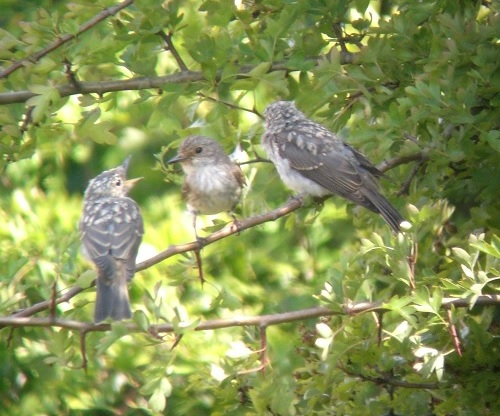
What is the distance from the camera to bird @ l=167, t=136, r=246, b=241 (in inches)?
220

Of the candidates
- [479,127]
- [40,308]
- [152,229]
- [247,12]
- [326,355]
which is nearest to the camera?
[326,355]

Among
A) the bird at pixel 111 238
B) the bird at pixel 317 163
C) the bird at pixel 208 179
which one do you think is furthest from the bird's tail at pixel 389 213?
the bird at pixel 111 238

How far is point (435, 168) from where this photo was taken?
15.5ft

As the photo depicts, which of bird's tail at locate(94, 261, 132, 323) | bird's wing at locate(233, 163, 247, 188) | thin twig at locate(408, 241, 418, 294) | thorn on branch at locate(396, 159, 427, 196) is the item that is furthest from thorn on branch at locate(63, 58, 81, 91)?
thin twig at locate(408, 241, 418, 294)

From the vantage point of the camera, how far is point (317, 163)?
19.7 feet

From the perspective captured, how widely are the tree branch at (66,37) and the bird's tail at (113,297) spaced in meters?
1.01

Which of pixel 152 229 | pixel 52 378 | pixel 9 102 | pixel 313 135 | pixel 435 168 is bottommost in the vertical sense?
pixel 52 378

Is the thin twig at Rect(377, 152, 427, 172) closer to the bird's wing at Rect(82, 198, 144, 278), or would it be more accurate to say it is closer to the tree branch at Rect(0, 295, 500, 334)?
the tree branch at Rect(0, 295, 500, 334)

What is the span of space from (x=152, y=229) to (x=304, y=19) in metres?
2.84

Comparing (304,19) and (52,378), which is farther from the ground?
(304,19)

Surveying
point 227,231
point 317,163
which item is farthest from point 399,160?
point 317,163

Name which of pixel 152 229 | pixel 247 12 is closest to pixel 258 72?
pixel 247 12

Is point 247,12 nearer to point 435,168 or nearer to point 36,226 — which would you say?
point 435,168

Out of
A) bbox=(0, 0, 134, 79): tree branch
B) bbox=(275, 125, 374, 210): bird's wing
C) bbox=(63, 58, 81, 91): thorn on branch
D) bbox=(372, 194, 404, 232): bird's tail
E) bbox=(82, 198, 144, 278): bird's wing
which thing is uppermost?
bbox=(0, 0, 134, 79): tree branch
